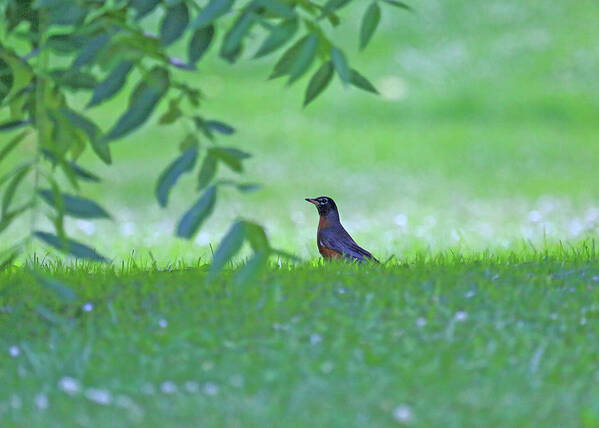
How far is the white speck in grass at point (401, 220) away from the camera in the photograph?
13.4 meters

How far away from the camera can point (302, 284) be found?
23.9 feet

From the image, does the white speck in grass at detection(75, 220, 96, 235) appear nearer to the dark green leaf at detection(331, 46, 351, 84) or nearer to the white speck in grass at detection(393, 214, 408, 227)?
the white speck in grass at detection(393, 214, 408, 227)

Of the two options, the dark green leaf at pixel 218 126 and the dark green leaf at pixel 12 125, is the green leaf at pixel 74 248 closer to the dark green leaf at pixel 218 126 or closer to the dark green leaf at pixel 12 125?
the dark green leaf at pixel 12 125

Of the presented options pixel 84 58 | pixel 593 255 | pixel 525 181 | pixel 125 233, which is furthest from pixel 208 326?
pixel 525 181

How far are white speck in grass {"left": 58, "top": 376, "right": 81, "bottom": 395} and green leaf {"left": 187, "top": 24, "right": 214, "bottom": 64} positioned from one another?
6.58 feet

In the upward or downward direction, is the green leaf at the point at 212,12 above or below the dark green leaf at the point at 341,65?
above

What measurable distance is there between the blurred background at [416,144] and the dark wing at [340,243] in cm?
234

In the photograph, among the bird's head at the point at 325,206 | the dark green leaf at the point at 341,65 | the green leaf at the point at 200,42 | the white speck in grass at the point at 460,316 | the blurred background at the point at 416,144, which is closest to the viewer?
the dark green leaf at the point at 341,65

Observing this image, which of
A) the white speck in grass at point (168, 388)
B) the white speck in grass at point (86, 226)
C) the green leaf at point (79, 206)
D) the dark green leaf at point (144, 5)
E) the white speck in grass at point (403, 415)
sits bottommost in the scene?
the white speck in grass at point (86, 226)

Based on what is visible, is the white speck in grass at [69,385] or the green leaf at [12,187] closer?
the white speck in grass at [69,385]

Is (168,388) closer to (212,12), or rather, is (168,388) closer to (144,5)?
(212,12)

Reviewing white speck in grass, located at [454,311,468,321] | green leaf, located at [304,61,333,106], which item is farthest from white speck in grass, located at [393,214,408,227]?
green leaf, located at [304,61,333,106]

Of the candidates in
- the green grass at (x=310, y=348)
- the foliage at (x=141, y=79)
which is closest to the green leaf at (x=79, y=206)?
the foliage at (x=141, y=79)

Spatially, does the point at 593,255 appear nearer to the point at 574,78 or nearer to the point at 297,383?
the point at 297,383
